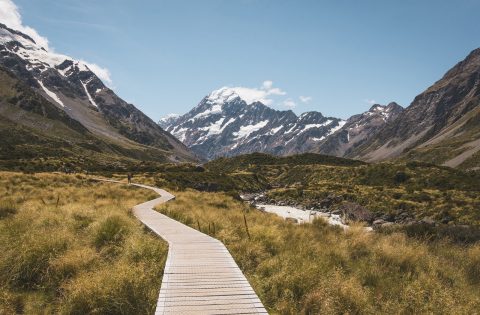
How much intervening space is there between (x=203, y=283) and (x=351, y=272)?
5.71m

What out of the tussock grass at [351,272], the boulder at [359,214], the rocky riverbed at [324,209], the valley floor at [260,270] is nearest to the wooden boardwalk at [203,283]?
the valley floor at [260,270]

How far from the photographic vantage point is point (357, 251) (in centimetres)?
1490

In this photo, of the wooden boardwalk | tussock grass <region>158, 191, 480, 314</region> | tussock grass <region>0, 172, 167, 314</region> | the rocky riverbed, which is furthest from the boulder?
tussock grass <region>0, 172, 167, 314</region>

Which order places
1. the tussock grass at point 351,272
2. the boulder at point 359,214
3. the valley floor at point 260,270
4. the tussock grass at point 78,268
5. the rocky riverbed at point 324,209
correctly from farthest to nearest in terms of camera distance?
the rocky riverbed at point 324,209 < the boulder at point 359,214 < the tussock grass at point 351,272 < the valley floor at point 260,270 < the tussock grass at point 78,268

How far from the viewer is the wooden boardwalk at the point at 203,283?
784 cm

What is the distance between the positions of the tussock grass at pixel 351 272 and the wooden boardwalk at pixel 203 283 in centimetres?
97

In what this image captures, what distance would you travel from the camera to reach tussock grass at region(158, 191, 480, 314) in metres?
9.74

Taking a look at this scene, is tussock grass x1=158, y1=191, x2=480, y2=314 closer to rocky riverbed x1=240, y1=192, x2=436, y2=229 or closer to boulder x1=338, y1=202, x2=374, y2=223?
boulder x1=338, y1=202, x2=374, y2=223

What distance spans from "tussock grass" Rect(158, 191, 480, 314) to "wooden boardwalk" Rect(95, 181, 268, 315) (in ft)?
3.18

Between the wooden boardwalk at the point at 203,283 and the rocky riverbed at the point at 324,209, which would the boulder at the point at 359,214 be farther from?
the wooden boardwalk at the point at 203,283

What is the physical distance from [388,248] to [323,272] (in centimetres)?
398

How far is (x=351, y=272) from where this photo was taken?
12.5 metres

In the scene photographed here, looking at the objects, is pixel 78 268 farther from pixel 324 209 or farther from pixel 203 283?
pixel 324 209

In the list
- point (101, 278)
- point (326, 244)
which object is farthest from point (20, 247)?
point (326, 244)
